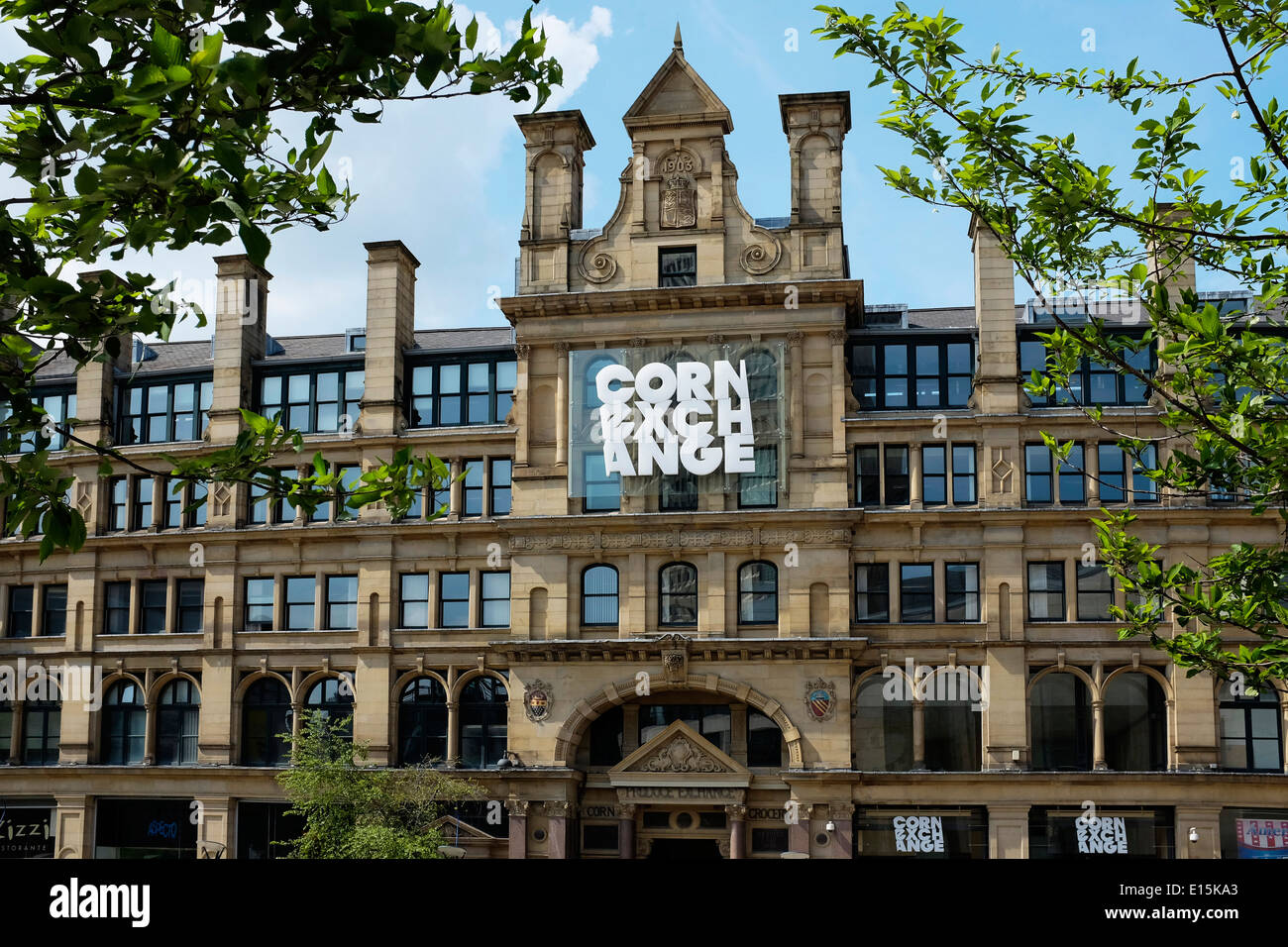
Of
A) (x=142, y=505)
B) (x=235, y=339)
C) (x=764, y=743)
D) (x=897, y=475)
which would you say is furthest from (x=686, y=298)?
(x=142, y=505)

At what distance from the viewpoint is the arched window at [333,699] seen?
48562 mm

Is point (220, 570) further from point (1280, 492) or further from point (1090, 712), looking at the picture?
point (1280, 492)

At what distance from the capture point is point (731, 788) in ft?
146

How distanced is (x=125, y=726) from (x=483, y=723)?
45.1ft

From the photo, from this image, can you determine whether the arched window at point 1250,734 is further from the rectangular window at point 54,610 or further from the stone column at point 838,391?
the rectangular window at point 54,610

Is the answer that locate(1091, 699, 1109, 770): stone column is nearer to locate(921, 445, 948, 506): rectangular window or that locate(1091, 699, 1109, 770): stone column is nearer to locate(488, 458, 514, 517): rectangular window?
locate(921, 445, 948, 506): rectangular window

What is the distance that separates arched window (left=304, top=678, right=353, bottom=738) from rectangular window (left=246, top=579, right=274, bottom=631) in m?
2.97

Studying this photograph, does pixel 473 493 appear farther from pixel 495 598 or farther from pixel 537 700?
pixel 537 700

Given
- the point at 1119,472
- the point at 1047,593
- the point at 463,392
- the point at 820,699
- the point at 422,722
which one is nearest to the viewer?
the point at 820,699

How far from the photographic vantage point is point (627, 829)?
4519cm

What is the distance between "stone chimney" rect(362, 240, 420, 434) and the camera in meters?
50.1

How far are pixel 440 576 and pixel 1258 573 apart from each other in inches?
1413

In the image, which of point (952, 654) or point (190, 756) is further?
point (190, 756)
